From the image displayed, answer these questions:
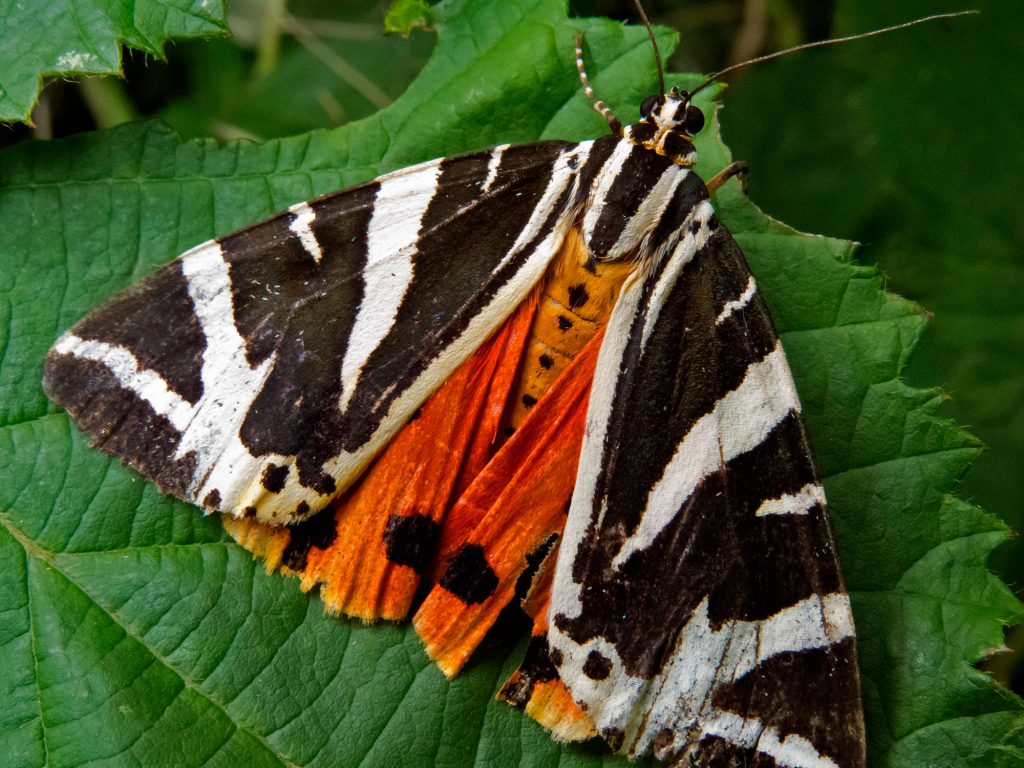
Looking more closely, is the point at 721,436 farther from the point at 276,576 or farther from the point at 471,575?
the point at 276,576

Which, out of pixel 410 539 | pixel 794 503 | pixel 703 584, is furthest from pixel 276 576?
pixel 794 503

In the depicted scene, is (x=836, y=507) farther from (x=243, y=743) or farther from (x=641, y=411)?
(x=243, y=743)

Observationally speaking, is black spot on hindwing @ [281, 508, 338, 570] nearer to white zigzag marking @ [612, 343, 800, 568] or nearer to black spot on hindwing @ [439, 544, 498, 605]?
black spot on hindwing @ [439, 544, 498, 605]

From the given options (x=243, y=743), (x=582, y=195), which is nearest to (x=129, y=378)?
(x=243, y=743)

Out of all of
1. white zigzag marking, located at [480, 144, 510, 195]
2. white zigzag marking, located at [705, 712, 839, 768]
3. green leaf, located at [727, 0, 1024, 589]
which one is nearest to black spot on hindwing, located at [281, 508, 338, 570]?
white zigzag marking, located at [480, 144, 510, 195]

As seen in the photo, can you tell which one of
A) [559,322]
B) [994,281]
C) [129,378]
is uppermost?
[129,378]

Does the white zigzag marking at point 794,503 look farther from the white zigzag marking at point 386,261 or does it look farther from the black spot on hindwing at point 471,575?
the white zigzag marking at point 386,261

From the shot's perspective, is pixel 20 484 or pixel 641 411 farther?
pixel 20 484
